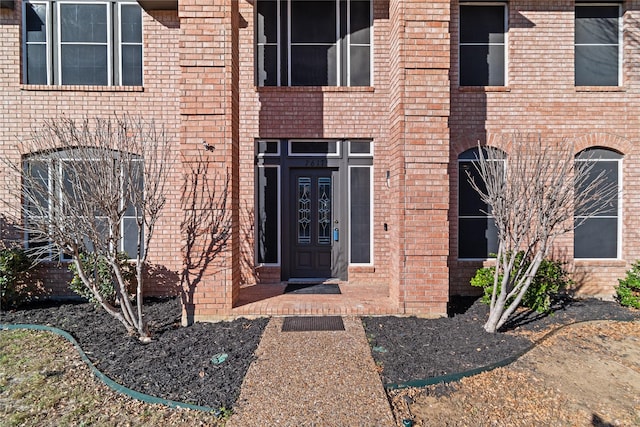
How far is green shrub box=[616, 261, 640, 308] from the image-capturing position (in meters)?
6.03

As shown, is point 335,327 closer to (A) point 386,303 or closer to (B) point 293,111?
(A) point 386,303

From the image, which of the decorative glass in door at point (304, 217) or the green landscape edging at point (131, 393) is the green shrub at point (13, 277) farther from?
the decorative glass in door at point (304, 217)

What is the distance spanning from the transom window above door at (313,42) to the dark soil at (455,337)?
4.96 metres

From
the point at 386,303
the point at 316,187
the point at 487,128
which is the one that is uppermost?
the point at 487,128

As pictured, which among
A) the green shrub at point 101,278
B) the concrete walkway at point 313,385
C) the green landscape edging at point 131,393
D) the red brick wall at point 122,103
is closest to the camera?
the concrete walkway at point 313,385

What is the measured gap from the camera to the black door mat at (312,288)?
6298 millimetres

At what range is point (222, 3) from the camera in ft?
15.9

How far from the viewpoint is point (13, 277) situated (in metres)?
5.83

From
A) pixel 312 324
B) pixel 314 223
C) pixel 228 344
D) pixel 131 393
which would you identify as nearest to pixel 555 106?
pixel 314 223

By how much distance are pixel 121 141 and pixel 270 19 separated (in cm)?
432

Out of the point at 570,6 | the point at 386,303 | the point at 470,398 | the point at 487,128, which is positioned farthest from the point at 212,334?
the point at 570,6

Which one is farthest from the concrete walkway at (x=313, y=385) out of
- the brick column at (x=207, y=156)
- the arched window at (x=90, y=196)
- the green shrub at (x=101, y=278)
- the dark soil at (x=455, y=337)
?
the green shrub at (x=101, y=278)

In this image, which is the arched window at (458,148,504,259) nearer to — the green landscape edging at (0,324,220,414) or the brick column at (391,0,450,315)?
the brick column at (391,0,450,315)

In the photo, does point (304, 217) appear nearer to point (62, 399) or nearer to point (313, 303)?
point (313, 303)
